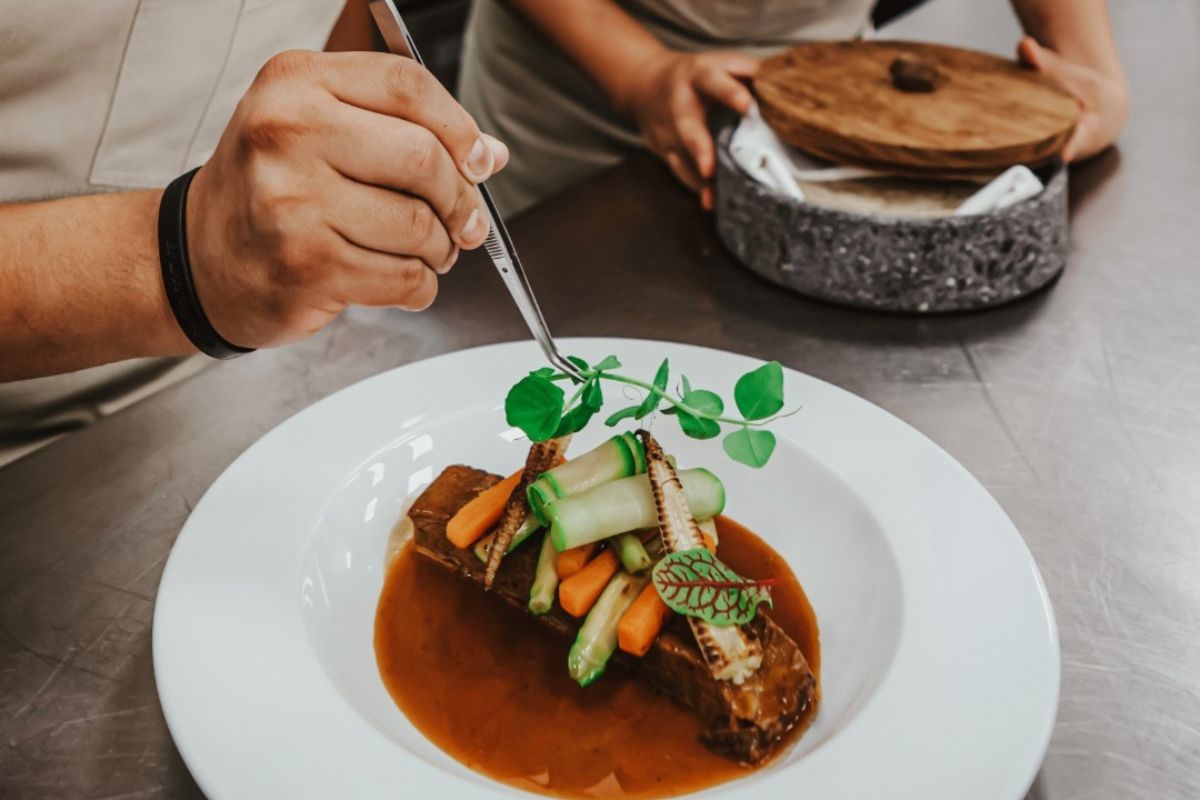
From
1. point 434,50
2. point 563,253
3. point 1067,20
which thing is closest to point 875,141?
point 563,253

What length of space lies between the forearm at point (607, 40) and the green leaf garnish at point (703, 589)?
4.23 ft

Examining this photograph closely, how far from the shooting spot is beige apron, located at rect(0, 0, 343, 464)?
4.11 feet

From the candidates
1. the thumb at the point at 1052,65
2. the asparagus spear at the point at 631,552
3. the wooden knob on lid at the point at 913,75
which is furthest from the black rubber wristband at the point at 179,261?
the thumb at the point at 1052,65

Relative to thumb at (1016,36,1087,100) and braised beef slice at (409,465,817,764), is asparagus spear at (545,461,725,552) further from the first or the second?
thumb at (1016,36,1087,100)

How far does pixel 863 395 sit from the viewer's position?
1379 mm

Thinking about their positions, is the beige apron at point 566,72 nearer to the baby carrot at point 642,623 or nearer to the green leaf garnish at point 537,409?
the green leaf garnish at point 537,409

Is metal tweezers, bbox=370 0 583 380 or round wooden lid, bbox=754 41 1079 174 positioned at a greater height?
metal tweezers, bbox=370 0 583 380

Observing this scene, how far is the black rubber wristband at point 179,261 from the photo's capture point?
1.01 metres

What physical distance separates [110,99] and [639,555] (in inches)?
37.7

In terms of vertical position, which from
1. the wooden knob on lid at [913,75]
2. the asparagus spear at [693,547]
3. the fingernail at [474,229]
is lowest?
the asparagus spear at [693,547]

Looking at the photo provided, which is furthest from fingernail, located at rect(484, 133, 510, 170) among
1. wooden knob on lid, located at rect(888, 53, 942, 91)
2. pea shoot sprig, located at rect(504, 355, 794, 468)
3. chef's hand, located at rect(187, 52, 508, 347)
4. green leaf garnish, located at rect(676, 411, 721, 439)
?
wooden knob on lid, located at rect(888, 53, 942, 91)

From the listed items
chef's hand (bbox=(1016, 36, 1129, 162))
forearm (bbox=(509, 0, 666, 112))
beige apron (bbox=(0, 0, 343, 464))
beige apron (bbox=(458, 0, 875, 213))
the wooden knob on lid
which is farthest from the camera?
beige apron (bbox=(458, 0, 875, 213))

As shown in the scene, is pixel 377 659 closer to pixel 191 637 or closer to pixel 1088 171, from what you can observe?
pixel 191 637

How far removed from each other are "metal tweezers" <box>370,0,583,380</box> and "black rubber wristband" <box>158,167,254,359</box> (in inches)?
10.7
